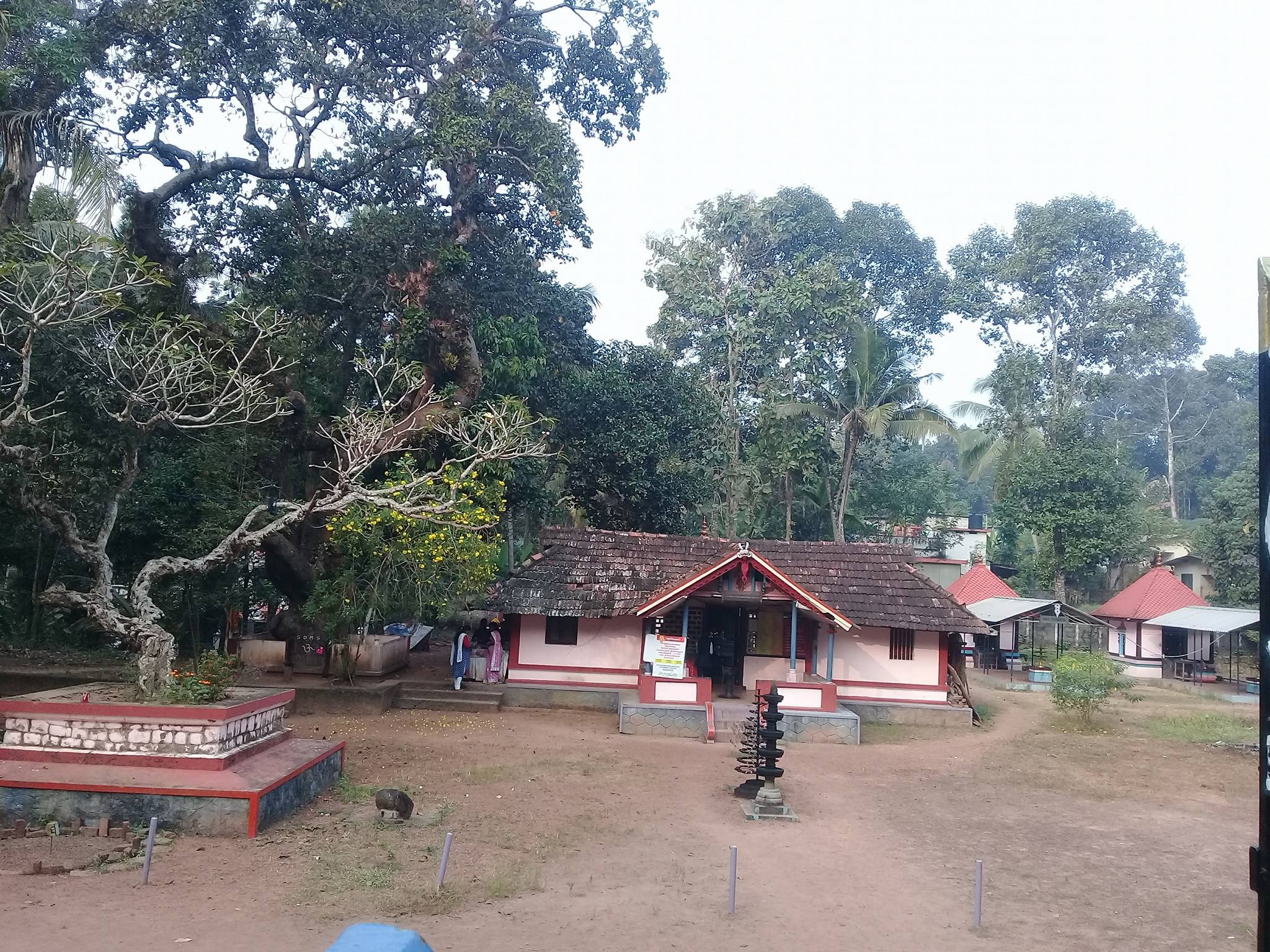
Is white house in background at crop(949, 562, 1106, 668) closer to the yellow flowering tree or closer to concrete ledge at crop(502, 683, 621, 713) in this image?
concrete ledge at crop(502, 683, 621, 713)

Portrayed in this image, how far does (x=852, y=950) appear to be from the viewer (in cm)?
716

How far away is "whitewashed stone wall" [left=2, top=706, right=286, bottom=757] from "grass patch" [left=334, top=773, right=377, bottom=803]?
1.82 m

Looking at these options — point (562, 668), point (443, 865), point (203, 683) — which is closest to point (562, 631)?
point (562, 668)

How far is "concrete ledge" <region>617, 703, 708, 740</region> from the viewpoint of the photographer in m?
16.5

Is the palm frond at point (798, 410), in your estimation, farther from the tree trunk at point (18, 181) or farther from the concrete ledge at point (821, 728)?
the tree trunk at point (18, 181)

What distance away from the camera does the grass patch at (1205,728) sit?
57.1ft

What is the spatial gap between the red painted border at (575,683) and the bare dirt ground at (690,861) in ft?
11.7

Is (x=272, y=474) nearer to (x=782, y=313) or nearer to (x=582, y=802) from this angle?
(x=582, y=802)

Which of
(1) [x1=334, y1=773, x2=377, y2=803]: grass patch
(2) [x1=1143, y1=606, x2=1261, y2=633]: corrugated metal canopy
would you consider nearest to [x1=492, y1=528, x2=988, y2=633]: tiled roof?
(1) [x1=334, y1=773, x2=377, y2=803]: grass patch

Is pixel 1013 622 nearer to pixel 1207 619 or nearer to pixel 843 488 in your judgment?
pixel 1207 619

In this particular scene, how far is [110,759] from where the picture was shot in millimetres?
9484

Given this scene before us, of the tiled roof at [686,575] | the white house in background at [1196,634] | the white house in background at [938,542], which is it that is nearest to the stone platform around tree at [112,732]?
the tiled roof at [686,575]

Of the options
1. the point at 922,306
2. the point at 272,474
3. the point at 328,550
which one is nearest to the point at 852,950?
the point at 328,550

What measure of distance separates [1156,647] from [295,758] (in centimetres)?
2726
